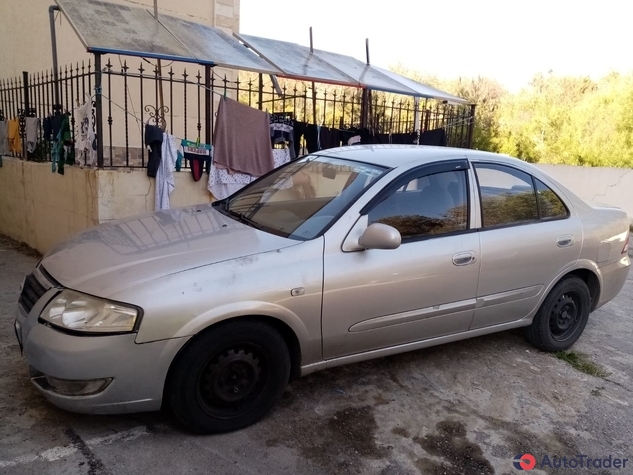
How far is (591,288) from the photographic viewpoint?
4582 mm

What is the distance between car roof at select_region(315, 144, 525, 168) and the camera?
3.73m

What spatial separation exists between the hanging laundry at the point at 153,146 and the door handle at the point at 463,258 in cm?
350

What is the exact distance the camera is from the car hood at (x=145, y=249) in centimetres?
274

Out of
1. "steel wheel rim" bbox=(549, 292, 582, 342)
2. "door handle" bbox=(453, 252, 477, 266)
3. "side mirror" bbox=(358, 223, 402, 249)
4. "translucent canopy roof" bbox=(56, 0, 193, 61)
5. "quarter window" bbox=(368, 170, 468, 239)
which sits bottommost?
"steel wheel rim" bbox=(549, 292, 582, 342)

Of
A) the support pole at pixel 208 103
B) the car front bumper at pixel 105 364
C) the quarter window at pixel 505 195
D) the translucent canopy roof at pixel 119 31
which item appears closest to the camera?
the car front bumper at pixel 105 364

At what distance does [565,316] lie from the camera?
4434 mm

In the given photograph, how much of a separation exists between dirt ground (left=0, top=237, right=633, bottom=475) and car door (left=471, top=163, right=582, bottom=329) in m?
0.52

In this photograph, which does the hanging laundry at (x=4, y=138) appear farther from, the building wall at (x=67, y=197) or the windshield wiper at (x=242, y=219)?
the windshield wiper at (x=242, y=219)

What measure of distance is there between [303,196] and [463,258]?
1225mm

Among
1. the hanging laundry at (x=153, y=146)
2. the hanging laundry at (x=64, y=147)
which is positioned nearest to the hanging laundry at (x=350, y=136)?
the hanging laundry at (x=153, y=146)

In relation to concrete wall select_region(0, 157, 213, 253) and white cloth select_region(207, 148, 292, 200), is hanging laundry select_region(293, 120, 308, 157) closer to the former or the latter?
white cloth select_region(207, 148, 292, 200)

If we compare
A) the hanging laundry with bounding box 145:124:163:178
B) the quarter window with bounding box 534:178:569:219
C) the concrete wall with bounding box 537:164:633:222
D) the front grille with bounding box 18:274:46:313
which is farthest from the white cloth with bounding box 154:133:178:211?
the concrete wall with bounding box 537:164:633:222

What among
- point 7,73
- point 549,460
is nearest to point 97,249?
point 549,460

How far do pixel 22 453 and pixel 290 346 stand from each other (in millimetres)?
1492
